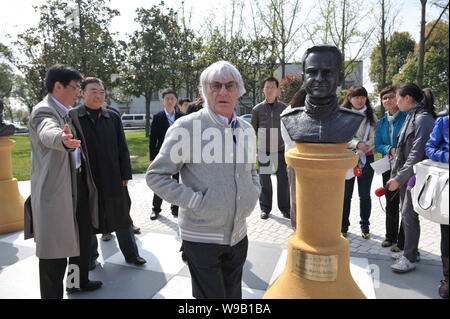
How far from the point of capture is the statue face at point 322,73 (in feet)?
6.72

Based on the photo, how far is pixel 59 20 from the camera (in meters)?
15.5

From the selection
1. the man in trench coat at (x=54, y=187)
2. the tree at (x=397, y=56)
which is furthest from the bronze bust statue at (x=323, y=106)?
the tree at (x=397, y=56)

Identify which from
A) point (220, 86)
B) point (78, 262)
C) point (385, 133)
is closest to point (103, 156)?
point (78, 262)

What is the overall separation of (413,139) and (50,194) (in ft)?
10.6

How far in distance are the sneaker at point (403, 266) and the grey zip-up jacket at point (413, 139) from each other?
765mm

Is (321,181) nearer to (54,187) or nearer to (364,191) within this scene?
(54,187)

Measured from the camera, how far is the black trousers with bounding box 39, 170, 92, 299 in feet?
8.50

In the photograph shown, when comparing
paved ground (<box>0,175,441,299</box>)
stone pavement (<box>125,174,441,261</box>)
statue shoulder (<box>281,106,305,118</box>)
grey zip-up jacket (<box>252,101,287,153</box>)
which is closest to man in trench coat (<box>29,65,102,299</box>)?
paved ground (<box>0,175,441,299</box>)

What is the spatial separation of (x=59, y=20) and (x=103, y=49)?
2193 millimetres

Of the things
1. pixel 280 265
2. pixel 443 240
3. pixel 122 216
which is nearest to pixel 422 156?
pixel 443 240

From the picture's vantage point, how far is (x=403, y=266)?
10.9ft

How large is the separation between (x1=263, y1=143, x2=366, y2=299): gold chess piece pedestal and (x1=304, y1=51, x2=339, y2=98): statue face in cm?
33

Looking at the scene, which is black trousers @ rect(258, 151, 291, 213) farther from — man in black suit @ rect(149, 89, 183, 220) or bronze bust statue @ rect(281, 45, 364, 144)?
bronze bust statue @ rect(281, 45, 364, 144)

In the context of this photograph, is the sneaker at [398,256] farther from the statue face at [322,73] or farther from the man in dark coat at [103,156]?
the man in dark coat at [103,156]
